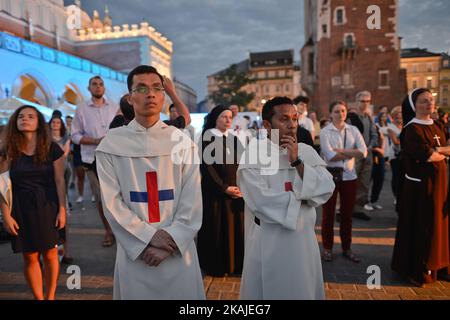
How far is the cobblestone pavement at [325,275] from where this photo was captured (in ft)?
11.1

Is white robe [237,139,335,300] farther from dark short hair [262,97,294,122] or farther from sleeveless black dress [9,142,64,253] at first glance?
sleeveless black dress [9,142,64,253]

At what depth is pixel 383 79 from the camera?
31.3 metres

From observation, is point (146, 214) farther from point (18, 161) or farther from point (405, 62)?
point (405, 62)

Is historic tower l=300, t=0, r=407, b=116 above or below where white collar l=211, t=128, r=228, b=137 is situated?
above

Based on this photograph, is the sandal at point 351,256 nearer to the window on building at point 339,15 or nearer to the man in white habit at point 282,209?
the man in white habit at point 282,209

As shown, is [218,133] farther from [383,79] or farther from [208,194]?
[383,79]

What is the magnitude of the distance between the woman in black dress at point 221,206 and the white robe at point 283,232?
4.62ft

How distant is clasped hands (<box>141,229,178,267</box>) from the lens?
2.01m

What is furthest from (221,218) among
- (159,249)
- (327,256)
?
(159,249)

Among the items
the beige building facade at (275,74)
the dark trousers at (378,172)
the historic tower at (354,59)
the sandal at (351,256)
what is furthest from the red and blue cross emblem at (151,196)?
the beige building facade at (275,74)

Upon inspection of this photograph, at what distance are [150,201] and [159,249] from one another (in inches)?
13.3

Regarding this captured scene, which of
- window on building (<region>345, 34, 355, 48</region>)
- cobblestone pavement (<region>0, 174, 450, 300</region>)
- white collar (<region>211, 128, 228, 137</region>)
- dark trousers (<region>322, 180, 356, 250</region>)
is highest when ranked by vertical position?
window on building (<region>345, 34, 355, 48</region>)

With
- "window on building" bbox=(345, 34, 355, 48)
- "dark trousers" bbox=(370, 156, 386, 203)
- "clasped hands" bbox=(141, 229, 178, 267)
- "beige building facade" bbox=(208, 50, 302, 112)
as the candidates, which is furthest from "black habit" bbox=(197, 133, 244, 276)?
"beige building facade" bbox=(208, 50, 302, 112)

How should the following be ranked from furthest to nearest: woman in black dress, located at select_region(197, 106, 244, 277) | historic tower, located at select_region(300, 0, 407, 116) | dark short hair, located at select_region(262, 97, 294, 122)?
historic tower, located at select_region(300, 0, 407, 116), woman in black dress, located at select_region(197, 106, 244, 277), dark short hair, located at select_region(262, 97, 294, 122)
